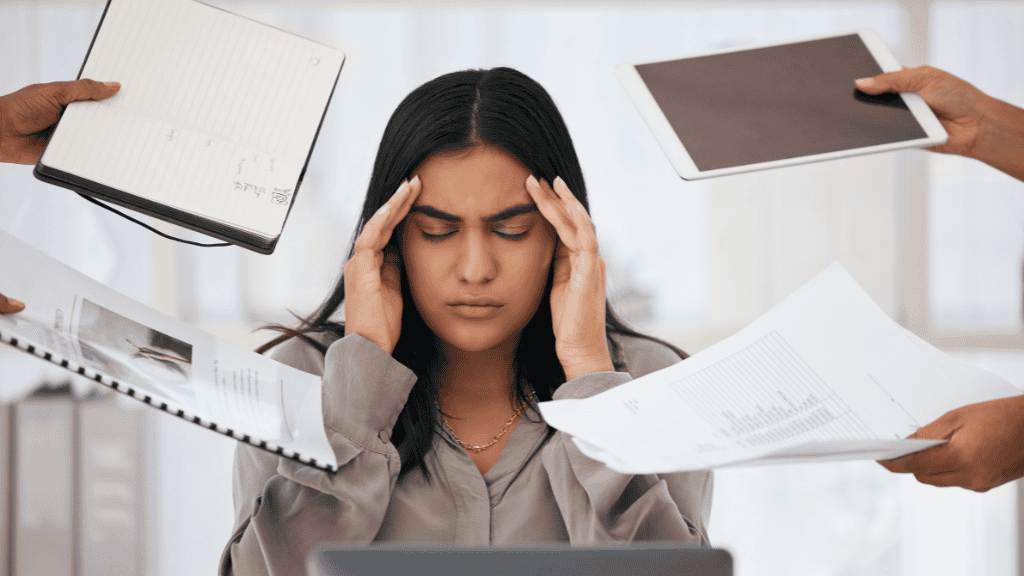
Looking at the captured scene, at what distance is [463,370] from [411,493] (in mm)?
194

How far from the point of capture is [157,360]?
0.68 m

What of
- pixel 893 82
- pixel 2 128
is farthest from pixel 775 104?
pixel 2 128

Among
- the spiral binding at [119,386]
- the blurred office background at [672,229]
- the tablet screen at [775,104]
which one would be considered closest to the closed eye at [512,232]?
→ the tablet screen at [775,104]

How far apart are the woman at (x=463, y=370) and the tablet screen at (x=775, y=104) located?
7.0 inches

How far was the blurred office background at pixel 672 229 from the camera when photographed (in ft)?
6.55

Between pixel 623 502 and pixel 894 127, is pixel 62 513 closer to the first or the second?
pixel 623 502

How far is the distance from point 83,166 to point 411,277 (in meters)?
0.37

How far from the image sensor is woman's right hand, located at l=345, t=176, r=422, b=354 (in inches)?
34.9

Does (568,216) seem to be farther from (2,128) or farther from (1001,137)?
(2,128)

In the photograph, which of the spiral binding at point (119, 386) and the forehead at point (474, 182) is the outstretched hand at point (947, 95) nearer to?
the forehead at point (474, 182)

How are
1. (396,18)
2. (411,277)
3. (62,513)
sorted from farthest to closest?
(396,18), (62,513), (411,277)

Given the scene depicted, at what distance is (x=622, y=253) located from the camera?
2020mm

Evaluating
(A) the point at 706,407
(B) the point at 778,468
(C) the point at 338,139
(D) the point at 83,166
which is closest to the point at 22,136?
(D) the point at 83,166

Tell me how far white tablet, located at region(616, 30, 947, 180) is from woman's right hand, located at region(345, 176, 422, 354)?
292 millimetres
